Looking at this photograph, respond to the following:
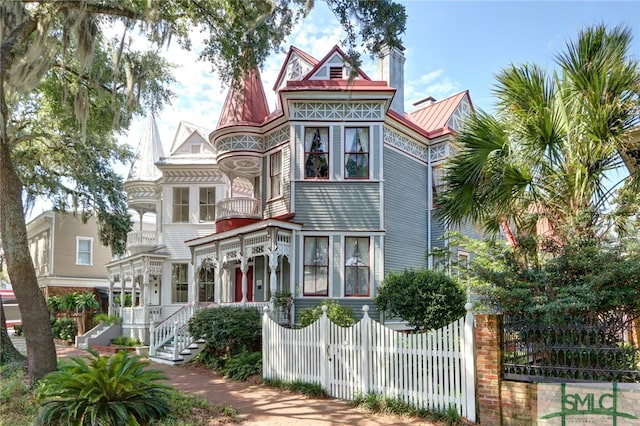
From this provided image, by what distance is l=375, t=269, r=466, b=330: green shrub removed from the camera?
534 inches

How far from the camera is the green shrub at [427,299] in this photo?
44.5 ft

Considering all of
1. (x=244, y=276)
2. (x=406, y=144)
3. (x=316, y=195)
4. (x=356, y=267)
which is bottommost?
(x=244, y=276)

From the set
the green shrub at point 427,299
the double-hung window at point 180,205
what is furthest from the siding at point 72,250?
the green shrub at point 427,299

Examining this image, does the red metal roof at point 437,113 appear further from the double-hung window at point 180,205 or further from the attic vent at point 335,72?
the double-hung window at point 180,205

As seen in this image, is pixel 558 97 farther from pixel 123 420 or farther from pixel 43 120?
→ pixel 43 120

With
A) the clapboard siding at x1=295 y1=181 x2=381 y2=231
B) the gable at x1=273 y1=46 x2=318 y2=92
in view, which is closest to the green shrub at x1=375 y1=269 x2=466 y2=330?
the clapboard siding at x1=295 y1=181 x2=381 y2=231

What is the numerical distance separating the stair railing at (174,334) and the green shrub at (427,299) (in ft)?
21.1

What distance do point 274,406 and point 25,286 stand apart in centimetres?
527

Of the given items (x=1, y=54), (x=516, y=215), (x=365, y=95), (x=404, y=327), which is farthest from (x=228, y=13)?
(x=404, y=327)

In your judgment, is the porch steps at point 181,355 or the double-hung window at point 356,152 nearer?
the porch steps at point 181,355

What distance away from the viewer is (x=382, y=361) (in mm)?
8430

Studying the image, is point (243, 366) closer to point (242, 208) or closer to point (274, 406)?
point (274, 406)

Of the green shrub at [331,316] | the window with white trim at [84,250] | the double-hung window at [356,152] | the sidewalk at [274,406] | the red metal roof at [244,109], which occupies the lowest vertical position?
the sidewalk at [274,406]

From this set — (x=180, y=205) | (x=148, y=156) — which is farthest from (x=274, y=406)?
(x=148, y=156)
